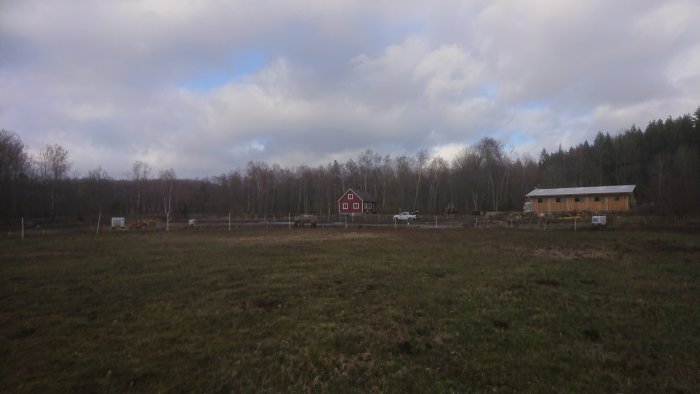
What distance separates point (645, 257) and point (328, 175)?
81.6 metres

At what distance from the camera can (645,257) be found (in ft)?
48.7

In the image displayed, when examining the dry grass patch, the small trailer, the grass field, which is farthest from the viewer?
the small trailer

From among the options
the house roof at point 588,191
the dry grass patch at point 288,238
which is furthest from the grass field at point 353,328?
the house roof at point 588,191

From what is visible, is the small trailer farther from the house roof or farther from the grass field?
the house roof

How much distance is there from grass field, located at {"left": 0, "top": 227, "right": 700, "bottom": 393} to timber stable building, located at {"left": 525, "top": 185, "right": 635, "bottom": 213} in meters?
40.4

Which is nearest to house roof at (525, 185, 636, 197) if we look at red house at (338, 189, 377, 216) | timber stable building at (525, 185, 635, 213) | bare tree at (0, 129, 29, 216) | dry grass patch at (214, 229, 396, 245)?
timber stable building at (525, 185, 635, 213)

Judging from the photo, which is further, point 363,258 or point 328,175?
point 328,175

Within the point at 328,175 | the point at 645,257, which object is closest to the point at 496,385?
the point at 645,257

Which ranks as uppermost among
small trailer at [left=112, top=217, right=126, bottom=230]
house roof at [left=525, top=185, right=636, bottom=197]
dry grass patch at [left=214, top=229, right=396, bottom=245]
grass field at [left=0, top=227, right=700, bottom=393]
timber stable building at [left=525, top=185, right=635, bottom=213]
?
house roof at [left=525, top=185, right=636, bottom=197]

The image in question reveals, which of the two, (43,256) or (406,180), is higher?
(406,180)

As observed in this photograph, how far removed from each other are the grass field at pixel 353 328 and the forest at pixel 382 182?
5915cm

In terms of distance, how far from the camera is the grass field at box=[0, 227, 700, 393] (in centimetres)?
462

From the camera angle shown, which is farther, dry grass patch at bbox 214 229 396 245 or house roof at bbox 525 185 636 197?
house roof at bbox 525 185 636 197

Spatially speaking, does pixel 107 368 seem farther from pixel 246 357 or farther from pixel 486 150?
pixel 486 150
